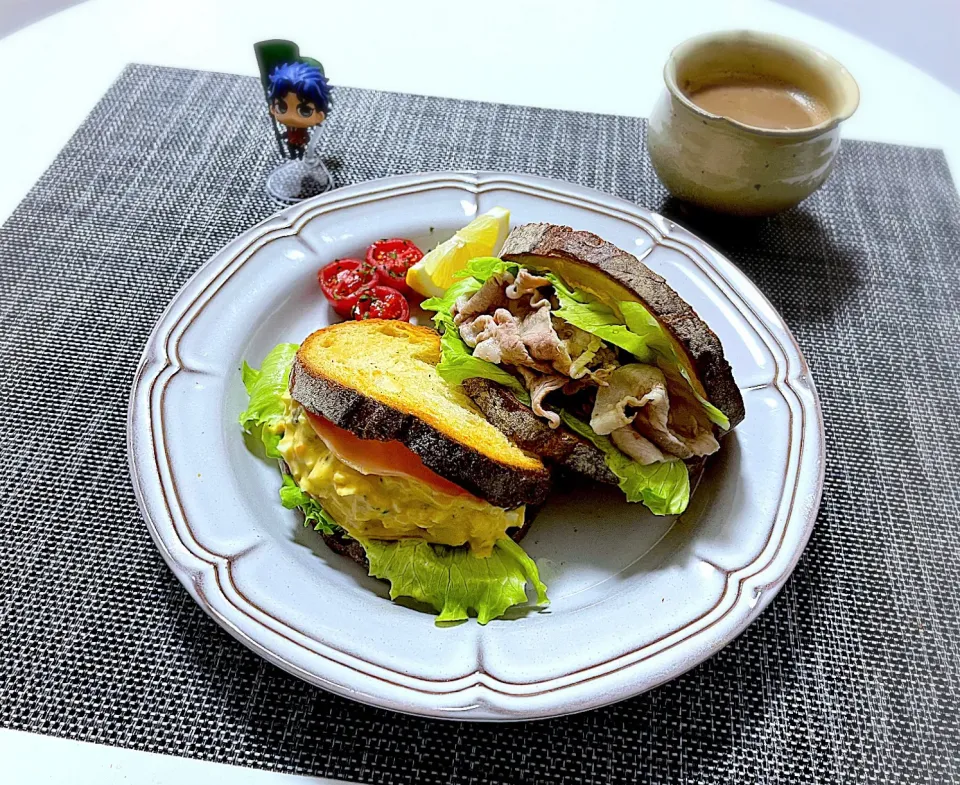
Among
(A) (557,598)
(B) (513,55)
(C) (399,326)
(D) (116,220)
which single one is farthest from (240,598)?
(B) (513,55)

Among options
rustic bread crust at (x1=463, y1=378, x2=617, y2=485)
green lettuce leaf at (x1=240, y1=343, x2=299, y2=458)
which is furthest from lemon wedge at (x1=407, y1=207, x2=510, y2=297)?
rustic bread crust at (x1=463, y1=378, x2=617, y2=485)

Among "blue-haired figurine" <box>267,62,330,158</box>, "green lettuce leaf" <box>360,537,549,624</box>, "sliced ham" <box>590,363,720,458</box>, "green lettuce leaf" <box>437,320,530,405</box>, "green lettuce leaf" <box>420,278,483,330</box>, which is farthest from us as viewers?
"blue-haired figurine" <box>267,62,330,158</box>

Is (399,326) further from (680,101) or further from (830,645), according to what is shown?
(830,645)

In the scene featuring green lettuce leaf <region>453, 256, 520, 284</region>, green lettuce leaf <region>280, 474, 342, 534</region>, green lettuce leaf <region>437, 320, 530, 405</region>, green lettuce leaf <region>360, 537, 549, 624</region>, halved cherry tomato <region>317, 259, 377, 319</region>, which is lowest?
green lettuce leaf <region>360, 537, 549, 624</region>

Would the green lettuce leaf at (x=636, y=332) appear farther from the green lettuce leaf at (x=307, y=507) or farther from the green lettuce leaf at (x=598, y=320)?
the green lettuce leaf at (x=307, y=507)

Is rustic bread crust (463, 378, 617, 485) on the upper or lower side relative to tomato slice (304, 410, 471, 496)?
lower

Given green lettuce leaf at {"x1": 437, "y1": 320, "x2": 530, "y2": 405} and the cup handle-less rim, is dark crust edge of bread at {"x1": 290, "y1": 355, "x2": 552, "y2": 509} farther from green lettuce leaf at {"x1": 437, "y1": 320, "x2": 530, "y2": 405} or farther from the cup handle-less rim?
the cup handle-less rim

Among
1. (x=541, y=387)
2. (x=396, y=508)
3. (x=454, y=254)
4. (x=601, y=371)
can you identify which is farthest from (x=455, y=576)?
(x=454, y=254)
